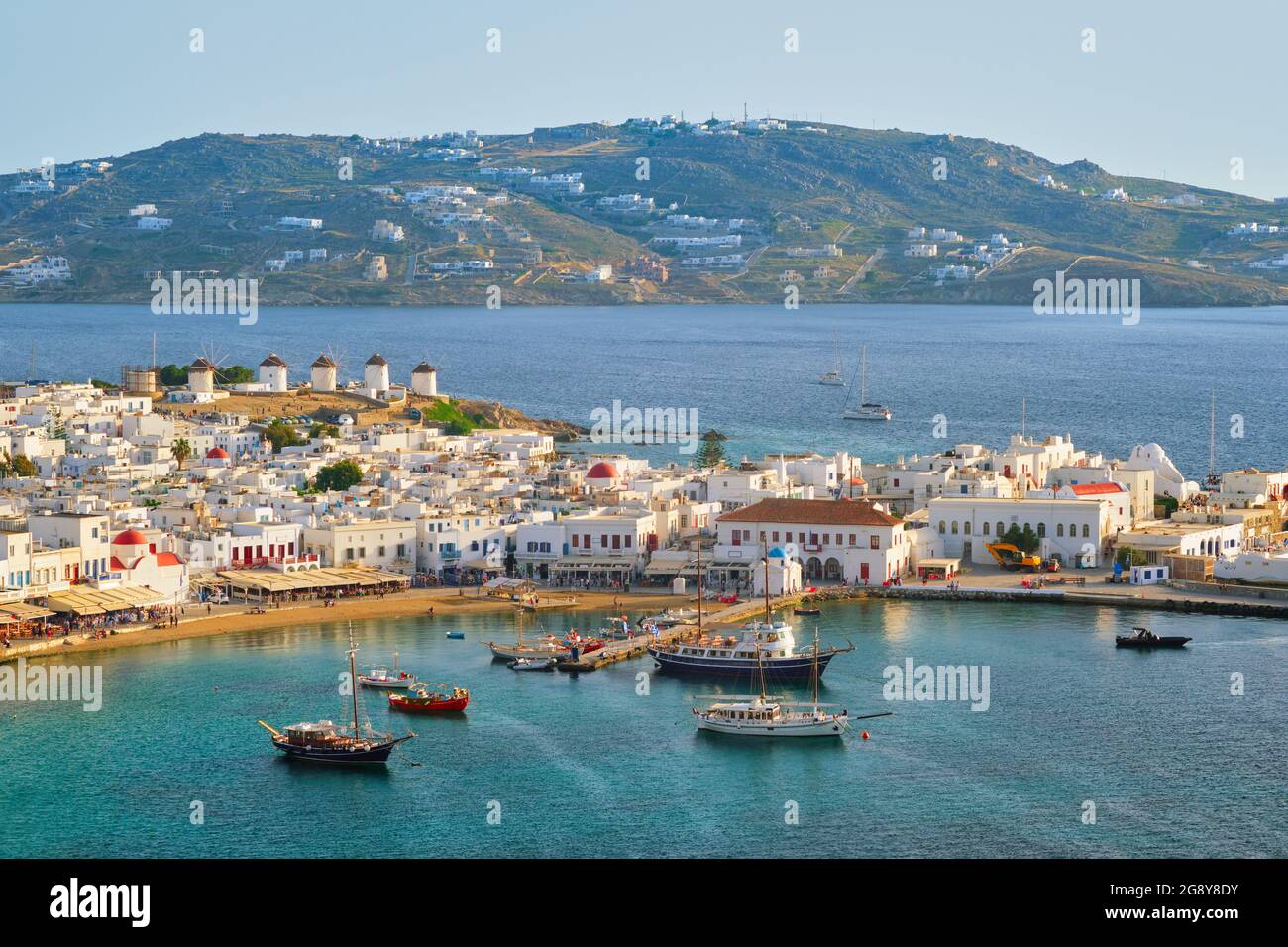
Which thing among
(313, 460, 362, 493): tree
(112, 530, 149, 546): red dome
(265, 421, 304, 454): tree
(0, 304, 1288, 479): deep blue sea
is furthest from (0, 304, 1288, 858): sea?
(0, 304, 1288, 479): deep blue sea

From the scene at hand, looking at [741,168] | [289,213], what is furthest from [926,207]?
[289,213]

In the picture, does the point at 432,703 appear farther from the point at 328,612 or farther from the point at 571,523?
the point at 571,523

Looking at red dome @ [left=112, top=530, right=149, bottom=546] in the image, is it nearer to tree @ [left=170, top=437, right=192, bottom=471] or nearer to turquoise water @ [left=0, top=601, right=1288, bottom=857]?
turquoise water @ [left=0, top=601, right=1288, bottom=857]

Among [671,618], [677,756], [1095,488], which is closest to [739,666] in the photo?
[671,618]
